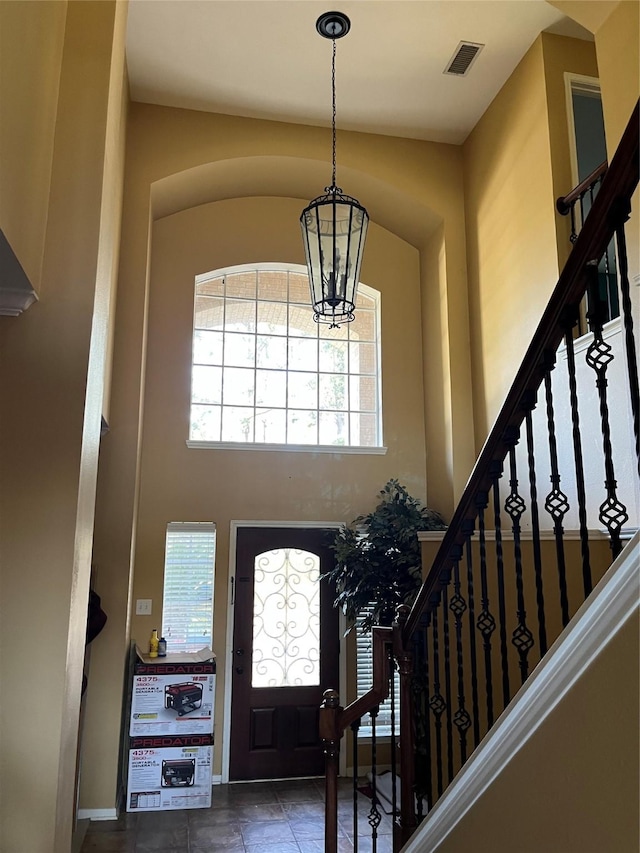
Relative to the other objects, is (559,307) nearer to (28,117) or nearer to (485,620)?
(485,620)

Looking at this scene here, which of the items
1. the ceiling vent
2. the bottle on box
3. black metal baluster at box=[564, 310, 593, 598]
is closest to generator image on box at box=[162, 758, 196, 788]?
the bottle on box

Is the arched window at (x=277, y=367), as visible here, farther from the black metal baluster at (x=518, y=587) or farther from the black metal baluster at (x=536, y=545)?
the black metal baluster at (x=536, y=545)

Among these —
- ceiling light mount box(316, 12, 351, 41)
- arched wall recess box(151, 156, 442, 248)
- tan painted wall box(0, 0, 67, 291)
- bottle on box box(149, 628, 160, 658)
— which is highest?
ceiling light mount box(316, 12, 351, 41)

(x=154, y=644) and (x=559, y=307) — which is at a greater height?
(x=559, y=307)

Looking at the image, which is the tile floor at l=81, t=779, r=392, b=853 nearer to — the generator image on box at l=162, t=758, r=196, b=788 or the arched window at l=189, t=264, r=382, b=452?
the generator image on box at l=162, t=758, r=196, b=788

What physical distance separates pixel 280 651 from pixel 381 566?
4.18 feet

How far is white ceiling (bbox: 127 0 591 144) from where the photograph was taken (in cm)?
430

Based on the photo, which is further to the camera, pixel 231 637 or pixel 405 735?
pixel 231 637

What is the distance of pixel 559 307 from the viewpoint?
1.80 m

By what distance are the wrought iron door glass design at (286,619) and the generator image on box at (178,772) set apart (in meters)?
0.85

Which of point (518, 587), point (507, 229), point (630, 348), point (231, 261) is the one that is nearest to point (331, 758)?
point (518, 587)

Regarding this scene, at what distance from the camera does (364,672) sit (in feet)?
17.5

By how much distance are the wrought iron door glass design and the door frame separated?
7.7 inches

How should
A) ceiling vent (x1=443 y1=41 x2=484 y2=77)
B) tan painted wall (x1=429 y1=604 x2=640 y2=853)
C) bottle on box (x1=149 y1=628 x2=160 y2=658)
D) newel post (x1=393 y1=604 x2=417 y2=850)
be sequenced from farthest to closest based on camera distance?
1. bottle on box (x1=149 y1=628 x2=160 y2=658)
2. ceiling vent (x1=443 y1=41 x2=484 y2=77)
3. newel post (x1=393 y1=604 x2=417 y2=850)
4. tan painted wall (x1=429 y1=604 x2=640 y2=853)
